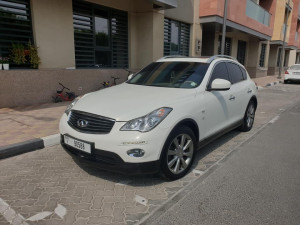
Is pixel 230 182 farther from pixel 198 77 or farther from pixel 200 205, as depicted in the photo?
pixel 198 77

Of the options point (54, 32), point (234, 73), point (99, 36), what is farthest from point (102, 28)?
point (234, 73)

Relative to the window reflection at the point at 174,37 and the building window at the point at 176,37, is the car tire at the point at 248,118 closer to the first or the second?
the building window at the point at 176,37

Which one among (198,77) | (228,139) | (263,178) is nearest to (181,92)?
(198,77)

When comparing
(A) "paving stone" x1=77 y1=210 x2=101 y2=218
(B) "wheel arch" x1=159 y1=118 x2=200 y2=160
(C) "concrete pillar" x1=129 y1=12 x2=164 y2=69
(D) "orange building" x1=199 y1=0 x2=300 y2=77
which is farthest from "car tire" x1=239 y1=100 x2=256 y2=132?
(D) "orange building" x1=199 y1=0 x2=300 y2=77

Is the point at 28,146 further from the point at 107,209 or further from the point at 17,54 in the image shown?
the point at 17,54

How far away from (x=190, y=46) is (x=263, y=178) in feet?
38.0

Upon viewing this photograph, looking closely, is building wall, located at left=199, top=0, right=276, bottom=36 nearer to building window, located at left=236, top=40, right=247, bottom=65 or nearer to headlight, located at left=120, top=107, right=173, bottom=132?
building window, located at left=236, top=40, right=247, bottom=65

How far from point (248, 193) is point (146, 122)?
159cm

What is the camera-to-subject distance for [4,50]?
7422mm

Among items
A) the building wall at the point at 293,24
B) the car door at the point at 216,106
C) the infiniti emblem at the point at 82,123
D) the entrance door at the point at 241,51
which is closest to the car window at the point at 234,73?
the car door at the point at 216,106

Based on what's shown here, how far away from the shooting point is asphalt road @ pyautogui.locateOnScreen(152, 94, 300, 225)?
2.64 m

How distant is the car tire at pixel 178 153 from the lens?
3139 mm

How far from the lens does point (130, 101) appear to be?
336 cm

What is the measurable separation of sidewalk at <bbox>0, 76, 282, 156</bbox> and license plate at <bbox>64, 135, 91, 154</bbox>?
1.60 metres
